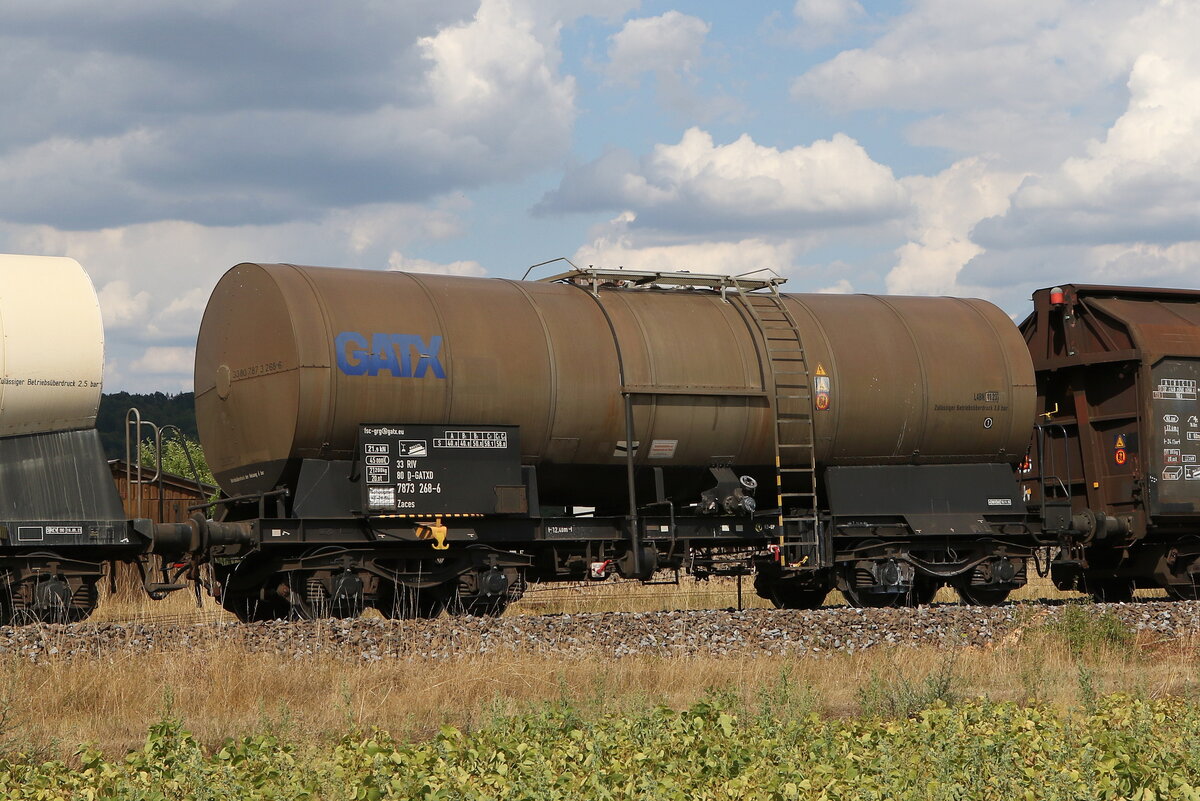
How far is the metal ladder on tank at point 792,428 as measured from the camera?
1681 centimetres

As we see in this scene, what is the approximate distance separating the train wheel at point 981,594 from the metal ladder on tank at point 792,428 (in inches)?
97.9

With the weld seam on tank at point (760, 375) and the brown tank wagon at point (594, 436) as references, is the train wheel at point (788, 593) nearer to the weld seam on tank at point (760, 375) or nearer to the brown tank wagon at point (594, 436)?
the brown tank wagon at point (594, 436)

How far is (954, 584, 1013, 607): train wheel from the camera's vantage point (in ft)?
59.9

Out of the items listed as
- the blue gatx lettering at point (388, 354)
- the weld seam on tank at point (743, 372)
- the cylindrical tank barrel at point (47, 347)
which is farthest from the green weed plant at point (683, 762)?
the weld seam on tank at point (743, 372)

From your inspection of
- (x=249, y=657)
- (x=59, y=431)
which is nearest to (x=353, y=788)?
(x=249, y=657)

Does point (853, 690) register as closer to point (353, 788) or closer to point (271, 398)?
point (353, 788)

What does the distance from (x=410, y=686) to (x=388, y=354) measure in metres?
4.96

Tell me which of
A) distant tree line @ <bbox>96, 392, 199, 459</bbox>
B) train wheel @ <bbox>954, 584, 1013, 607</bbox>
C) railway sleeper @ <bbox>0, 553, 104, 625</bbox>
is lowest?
train wheel @ <bbox>954, 584, 1013, 607</bbox>

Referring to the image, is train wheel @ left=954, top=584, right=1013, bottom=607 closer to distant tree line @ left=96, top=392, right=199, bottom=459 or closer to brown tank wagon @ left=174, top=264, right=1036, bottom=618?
brown tank wagon @ left=174, top=264, right=1036, bottom=618

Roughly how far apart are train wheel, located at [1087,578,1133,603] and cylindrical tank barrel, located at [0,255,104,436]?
47.6 ft

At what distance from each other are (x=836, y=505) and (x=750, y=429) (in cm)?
159

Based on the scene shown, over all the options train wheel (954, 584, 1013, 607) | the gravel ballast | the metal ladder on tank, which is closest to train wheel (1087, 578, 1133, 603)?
train wheel (954, 584, 1013, 607)

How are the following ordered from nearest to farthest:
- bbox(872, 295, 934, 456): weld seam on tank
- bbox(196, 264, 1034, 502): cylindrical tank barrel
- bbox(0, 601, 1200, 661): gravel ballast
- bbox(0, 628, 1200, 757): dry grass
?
bbox(0, 628, 1200, 757): dry grass < bbox(0, 601, 1200, 661): gravel ballast < bbox(196, 264, 1034, 502): cylindrical tank barrel < bbox(872, 295, 934, 456): weld seam on tank

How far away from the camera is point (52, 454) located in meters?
14.4
